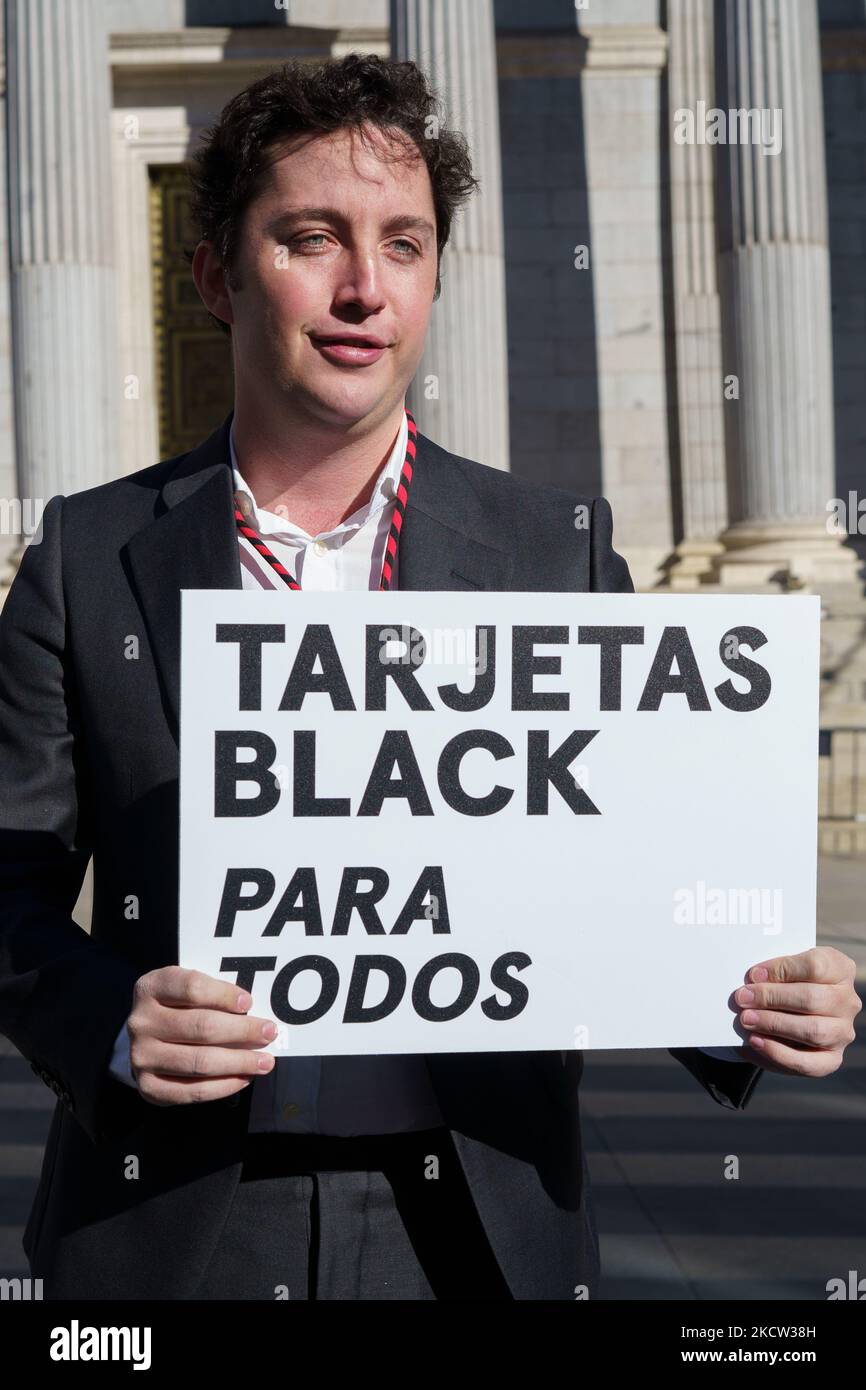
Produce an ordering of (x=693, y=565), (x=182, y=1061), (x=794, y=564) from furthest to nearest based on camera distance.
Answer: (x=693, y=565) → (x=794, y=564) → (x=182, y=1061)

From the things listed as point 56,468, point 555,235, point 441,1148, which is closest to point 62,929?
point 441,1148

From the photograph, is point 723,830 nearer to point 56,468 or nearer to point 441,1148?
point 441,1148

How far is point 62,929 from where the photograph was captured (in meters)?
2.43

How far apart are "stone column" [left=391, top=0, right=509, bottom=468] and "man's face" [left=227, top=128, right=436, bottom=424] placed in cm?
1680

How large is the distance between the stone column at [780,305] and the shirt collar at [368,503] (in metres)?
17.2

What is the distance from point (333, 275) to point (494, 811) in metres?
0.85

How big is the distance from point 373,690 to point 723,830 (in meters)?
0.58

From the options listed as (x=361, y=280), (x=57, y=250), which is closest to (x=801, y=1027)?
(x=361, y=280)

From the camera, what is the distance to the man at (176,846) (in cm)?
239

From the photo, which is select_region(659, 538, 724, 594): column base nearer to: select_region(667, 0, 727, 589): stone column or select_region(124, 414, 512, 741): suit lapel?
select_region(667, 0, 727, 589): stone column

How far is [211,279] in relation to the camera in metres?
2.72

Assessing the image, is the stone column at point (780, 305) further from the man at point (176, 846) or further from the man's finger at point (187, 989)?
the man's finger at point (187, 989)

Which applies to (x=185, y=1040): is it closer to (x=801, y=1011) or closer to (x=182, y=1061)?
(x=182, y=1061)

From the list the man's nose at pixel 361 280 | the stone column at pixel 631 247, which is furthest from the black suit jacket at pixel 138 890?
the stone column at pixel 631 247
